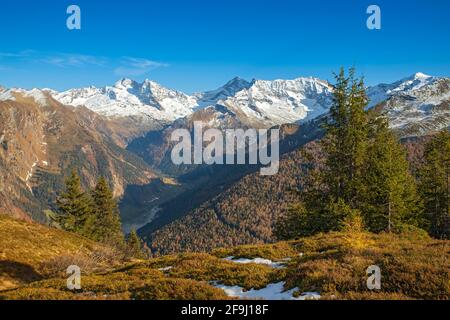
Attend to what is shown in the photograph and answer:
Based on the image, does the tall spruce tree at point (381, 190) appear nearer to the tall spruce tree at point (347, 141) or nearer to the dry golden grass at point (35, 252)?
the tall spruce tree at point (347, 141)

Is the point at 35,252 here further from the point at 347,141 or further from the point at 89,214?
the point at 89,214

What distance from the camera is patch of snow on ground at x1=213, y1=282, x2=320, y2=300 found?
14664 millimetres

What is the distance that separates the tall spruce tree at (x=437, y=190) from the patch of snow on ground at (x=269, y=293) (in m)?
41.0

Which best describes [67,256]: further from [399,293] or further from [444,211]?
[444,211]

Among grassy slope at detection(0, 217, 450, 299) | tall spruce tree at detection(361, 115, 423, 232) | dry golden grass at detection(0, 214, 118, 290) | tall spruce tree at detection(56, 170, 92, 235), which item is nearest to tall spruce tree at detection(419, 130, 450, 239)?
tall spruce tree at detection(361, 115, 423, 232)

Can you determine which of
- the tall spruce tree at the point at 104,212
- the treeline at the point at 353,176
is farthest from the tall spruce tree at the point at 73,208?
the treeline at the point at 353,176

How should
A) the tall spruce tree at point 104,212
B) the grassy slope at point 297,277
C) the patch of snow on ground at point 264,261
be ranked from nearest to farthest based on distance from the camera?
the grassy slope at point 297,277 → the patch of snow on ground at point 264,261 → the tall spruce tree at point 104,212

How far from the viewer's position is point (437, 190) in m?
51.7

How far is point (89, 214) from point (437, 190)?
6064cm

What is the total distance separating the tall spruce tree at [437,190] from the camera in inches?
2020

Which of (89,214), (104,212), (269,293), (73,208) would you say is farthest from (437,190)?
(104,212)

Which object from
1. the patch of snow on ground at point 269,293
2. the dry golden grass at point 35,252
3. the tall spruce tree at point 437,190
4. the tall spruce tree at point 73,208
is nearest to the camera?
the patch of snow on ground at point 269,293

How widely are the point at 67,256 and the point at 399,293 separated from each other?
22541 mm

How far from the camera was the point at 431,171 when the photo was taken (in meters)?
51.9
